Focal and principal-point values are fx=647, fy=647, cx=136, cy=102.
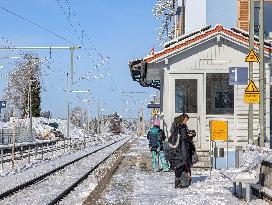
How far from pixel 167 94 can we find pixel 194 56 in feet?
5.44

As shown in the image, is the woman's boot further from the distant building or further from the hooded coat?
the distant building

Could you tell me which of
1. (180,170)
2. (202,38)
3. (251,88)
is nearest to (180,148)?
(180,170)

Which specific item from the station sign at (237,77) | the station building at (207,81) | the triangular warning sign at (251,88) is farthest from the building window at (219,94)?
the triangular warning sign at (251,88)

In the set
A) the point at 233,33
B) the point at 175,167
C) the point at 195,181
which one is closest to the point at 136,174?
the point at 195,181

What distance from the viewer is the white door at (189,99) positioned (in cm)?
2247

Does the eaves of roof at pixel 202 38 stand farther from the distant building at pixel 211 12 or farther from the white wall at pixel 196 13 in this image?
the white wall at pixel 196 13

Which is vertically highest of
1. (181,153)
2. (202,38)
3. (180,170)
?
(202,38)

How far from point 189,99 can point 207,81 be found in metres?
0.88

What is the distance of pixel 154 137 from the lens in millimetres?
20219

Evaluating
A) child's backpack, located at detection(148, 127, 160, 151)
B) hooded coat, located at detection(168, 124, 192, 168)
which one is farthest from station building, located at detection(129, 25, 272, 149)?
hooded coat, located at detection(168, 124, 192, 168)

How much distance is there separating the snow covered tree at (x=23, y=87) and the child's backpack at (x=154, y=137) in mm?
80632

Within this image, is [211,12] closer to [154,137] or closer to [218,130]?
[154,137]

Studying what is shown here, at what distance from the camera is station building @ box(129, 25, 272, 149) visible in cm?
2238

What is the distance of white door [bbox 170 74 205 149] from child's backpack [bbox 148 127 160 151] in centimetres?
235
